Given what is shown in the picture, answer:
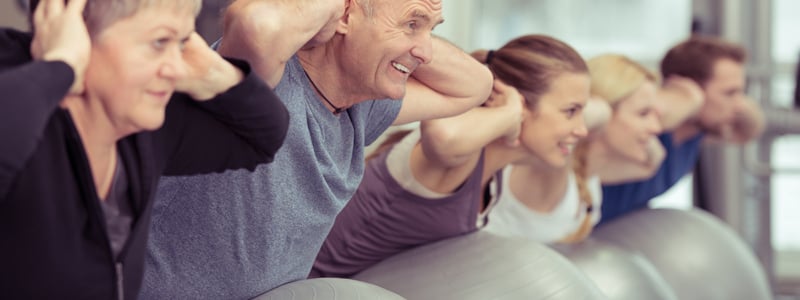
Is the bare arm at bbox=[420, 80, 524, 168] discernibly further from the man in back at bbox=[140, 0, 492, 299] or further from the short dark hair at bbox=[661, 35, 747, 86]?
the short dark hair at bbox=[661, 35, 747, 86]

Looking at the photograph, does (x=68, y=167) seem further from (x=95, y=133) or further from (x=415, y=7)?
(x=415, y=7)

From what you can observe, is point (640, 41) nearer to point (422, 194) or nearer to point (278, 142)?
point (422, 194)

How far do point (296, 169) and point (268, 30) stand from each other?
0.26 m

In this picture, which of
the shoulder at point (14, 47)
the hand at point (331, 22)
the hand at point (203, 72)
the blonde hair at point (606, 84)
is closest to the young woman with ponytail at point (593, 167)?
the blonde hair at point (606, 84)

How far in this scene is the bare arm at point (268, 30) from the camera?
1.12m

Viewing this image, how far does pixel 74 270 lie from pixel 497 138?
1.07m

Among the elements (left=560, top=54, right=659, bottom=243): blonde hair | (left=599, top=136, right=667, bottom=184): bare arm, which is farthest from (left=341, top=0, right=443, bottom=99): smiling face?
(left=599, top=136, right=667, bottom=184): bare arm

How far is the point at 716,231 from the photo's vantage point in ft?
8.95

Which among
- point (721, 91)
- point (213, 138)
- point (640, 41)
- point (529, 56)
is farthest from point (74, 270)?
point (640, 41)

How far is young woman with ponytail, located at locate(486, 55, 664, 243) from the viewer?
88.6 inches

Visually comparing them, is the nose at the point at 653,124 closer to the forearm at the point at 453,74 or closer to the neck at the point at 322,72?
the forearm at the point at 453,74

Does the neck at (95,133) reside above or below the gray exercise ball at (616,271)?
above

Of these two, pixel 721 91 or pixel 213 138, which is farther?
pixel 721 91

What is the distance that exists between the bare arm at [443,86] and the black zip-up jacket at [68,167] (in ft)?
1.58
